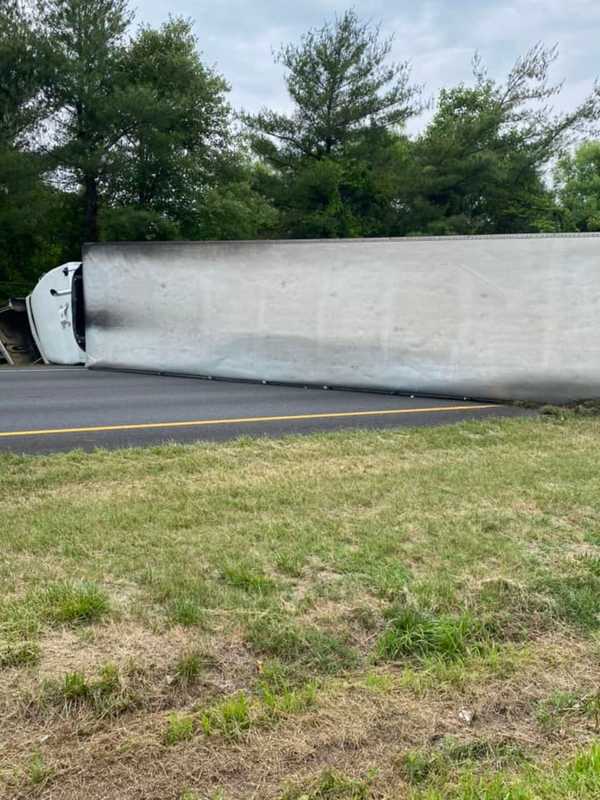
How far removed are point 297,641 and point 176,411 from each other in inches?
226

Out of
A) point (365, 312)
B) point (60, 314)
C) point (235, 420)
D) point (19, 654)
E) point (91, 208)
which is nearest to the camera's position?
point (19, 654)

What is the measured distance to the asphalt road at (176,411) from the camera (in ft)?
22.0

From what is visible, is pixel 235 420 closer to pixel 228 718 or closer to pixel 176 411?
pixel 176 411

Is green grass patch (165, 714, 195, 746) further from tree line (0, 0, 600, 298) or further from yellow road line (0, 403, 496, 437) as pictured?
tree line (0, 0, 600, 298)

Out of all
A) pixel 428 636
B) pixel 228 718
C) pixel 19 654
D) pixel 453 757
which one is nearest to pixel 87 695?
pixel 19 654

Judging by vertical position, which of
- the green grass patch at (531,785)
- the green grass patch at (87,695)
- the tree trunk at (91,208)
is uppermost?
the tree trunk at (91,208)

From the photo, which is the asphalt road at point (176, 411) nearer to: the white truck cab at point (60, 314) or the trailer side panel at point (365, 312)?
the trailer side panel at point (365, 312)

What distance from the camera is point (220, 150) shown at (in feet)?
82.0

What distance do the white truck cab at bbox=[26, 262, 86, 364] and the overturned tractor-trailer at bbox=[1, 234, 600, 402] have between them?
0.20 ft

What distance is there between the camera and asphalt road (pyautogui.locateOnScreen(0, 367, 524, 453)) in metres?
6.70

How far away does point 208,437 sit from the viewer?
22.0ft

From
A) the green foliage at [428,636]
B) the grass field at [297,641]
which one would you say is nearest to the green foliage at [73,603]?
the grass field at [297,641]

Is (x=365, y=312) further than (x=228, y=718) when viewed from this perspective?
Yes

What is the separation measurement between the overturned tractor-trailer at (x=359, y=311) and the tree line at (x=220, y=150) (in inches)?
394
